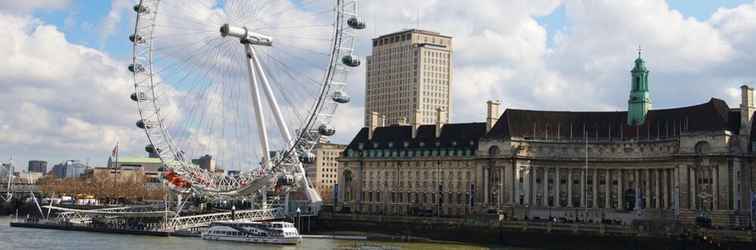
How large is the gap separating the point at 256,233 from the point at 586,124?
4306cm

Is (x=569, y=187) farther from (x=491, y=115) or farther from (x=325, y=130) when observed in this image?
(x=325, y=130)

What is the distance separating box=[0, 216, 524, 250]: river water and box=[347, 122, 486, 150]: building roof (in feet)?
93.9

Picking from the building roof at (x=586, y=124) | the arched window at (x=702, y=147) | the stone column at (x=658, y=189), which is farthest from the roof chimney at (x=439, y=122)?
the arched window at (x=702, y=147)

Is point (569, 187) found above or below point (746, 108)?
below

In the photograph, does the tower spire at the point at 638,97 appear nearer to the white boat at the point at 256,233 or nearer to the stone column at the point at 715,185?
the stone column at the point at 715,185

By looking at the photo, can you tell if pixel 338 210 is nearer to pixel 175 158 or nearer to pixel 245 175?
pixel 245 175

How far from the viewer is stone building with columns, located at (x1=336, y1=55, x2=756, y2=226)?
311 ft

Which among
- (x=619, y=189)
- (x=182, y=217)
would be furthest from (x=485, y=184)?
(x=182, y=217)

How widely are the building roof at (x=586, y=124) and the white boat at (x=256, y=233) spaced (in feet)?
107

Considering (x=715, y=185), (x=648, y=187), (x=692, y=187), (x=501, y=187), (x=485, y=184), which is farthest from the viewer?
(x=485, y=184)

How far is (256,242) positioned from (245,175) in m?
10.3

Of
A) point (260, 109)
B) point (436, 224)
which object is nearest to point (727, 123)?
point (436, 224)

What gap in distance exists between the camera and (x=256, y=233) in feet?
296

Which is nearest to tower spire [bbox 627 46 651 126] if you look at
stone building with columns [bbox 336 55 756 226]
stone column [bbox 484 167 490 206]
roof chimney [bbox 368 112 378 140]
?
stone building with columns [bbox 336 55 756 226]
